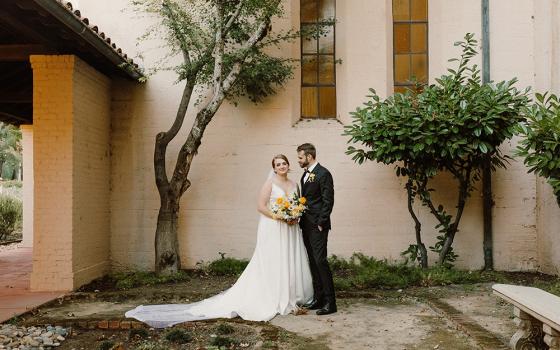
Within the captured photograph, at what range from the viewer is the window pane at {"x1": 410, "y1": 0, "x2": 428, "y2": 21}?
29.9 ft

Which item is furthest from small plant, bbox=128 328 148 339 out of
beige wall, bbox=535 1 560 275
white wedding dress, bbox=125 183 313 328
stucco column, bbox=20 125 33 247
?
stucco column, bbox=20 125 33 247

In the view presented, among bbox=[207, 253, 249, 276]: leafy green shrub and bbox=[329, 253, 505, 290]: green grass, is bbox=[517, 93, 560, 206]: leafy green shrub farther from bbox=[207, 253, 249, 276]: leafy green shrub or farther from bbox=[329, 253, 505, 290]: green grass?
bbox=[207, 253, 249, 276]: leafy green shrub

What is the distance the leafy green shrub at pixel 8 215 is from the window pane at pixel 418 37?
11473 mm

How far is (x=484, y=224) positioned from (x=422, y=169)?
5.66 ft

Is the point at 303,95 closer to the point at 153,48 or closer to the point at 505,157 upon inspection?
the point at 153,48

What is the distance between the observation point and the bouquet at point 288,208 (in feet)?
19.2

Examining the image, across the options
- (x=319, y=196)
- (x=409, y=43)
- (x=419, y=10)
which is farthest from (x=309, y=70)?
(x=319, y=196)

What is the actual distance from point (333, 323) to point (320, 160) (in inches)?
150

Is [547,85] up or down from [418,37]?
down

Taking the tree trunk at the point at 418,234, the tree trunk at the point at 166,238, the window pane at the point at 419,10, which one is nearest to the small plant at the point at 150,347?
the tree trunk at the point at 166,238

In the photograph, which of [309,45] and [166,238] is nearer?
[166,238]

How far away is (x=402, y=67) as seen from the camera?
9.12m

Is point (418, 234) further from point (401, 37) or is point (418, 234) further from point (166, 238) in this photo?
point (166, 238)

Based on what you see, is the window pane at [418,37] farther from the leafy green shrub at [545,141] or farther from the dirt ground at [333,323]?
the dirt ground at [333,323]
